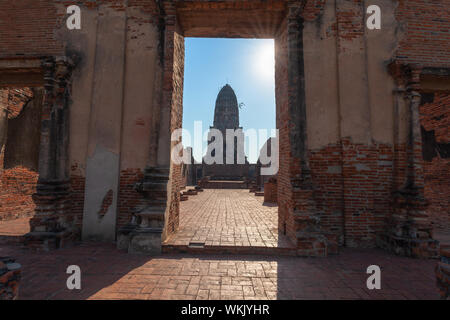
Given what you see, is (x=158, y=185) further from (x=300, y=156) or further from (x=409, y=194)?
(x=409, y=194)

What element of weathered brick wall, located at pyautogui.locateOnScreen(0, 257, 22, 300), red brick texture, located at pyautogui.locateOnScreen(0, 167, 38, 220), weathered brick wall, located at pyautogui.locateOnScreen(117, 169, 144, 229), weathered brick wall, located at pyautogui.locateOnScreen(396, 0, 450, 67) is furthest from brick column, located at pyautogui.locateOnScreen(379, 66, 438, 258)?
red brick texture, located at pyautogui.locateOnScreen(0, 167, 38, 220)

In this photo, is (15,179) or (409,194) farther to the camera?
(15,179)

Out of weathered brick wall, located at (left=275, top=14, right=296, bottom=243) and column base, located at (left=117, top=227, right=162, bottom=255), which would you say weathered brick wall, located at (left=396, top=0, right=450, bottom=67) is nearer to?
weathered brick wall, located at (left=275, top=14, right=296, bottom=243)

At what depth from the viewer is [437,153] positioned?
716cm

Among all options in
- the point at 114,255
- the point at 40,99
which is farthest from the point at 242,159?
the point at 114,255

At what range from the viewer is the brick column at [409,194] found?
4.43 meters

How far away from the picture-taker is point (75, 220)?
5152mm

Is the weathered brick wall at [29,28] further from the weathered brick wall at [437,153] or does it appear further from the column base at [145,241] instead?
the weathered brick wall at [437,153]

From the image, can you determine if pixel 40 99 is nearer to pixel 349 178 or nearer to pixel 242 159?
pixel 349 178

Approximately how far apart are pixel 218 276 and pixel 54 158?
180 inches

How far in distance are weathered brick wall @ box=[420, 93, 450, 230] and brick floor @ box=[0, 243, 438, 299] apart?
4.12 metres

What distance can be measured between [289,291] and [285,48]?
5.12 m

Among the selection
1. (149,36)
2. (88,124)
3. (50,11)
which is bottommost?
(88,124)

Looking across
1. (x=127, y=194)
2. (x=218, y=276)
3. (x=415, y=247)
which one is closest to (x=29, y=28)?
(x=127, y=194)
